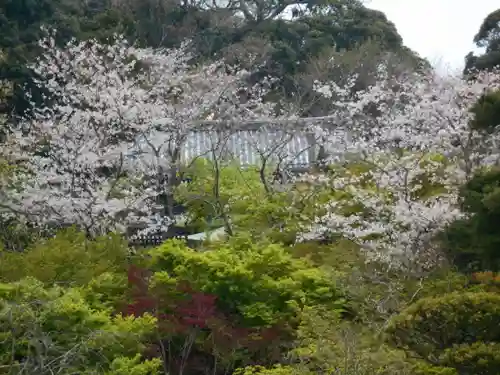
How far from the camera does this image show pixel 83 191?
1017 centimetres

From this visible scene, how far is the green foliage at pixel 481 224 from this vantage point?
5.62m

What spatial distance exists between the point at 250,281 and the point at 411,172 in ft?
11.3

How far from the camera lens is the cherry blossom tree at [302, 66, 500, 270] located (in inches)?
332

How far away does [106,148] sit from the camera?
1082 centimetres

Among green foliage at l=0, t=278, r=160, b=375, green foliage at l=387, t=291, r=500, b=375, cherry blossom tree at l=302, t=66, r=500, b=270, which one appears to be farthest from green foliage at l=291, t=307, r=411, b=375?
cherry blossom tree at l=302, t=66, r=500, b=270

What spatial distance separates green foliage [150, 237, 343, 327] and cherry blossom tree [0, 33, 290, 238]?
2.65 meters

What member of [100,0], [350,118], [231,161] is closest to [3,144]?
[231,161]

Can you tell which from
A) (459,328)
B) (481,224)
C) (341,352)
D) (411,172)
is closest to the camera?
(459,328)

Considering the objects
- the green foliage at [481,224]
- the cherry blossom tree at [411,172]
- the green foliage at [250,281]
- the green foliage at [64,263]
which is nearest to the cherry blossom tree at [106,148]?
the green foliage at [64,263]

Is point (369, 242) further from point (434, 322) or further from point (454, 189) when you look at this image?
point (434, 322)

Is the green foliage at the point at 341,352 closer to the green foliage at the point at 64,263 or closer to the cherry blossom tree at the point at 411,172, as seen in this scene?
the cherry blossom tree at the point at 411,172

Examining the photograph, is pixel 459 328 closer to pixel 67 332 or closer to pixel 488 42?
pixel 67 332

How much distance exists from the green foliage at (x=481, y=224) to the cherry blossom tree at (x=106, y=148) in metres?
5.19

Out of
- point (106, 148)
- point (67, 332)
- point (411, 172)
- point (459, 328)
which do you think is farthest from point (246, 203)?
point (459, 328)
